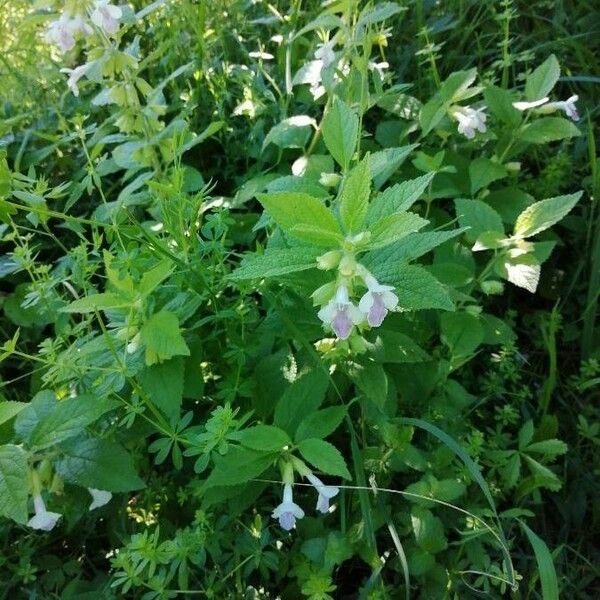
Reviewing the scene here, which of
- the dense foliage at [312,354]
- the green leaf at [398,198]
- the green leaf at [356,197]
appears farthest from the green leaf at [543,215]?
the green leaf at [356,197]

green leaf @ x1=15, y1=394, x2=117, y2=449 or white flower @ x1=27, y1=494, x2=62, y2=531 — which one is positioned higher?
green leaf @ x1=15, y1=394, x2=117, y2=449

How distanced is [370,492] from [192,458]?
375 mm

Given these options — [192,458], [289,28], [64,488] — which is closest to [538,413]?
[192,458]

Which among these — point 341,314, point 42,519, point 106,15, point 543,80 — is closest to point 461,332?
point 341,314

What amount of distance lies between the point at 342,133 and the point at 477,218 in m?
0.42

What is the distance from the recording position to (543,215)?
135cm

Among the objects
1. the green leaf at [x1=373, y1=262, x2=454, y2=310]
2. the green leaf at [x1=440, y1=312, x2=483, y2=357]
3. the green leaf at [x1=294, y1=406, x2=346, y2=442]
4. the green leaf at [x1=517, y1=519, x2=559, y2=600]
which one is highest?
the green leaf at [x1=373, y1=262, x2=454, y2=310]

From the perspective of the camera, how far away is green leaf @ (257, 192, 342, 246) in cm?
94

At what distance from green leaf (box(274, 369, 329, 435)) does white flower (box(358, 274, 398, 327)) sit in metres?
0.28

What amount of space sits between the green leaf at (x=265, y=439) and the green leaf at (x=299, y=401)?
0.23ft

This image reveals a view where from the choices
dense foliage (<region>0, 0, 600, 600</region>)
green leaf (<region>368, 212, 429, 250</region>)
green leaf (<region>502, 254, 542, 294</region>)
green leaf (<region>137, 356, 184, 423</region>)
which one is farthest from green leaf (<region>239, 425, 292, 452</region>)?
green leaf (<region>502, 254, 542, 294</region>)

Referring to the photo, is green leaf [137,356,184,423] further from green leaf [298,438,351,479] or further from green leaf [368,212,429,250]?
green leaf [368,212,429,250]

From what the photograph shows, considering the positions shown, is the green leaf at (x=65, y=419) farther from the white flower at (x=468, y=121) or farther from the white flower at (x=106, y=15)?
the white flower at (x=468, y=121)

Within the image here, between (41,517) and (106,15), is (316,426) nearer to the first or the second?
(41,517)
